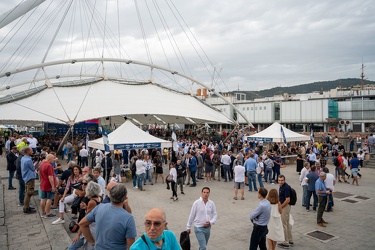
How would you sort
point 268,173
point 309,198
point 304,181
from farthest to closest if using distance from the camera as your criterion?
1. point 268,173
2. point 304,181
3. point 309,198

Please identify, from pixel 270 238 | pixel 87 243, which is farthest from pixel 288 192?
pixel 87 243

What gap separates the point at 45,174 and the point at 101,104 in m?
15.9

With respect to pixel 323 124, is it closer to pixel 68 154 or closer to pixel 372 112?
pixel 372 112

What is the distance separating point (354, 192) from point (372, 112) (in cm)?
4066

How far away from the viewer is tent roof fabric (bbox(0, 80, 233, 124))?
64.8ft

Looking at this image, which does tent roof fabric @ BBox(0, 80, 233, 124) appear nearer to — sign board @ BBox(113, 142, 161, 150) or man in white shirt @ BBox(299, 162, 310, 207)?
sign board @ BBox(113, 142, 161, 150)

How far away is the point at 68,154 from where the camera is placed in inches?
701

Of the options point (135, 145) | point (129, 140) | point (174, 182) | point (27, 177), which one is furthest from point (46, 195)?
point (129, 140)

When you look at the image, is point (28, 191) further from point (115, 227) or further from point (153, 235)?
point (153, 235)

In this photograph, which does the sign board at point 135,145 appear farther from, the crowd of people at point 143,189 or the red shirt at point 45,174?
the red shirt at point 45,174

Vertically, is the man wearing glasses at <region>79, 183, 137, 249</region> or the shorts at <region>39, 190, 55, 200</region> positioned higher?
the man wearing glasses at <region>79, 183, 137, 249</region>

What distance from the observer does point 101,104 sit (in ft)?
71.8

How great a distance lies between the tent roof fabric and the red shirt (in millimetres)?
12518

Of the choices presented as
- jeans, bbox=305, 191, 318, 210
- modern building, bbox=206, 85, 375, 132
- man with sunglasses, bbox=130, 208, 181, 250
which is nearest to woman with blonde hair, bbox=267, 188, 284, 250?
man with sunglasses, bbox=130, 208, 181, 250
